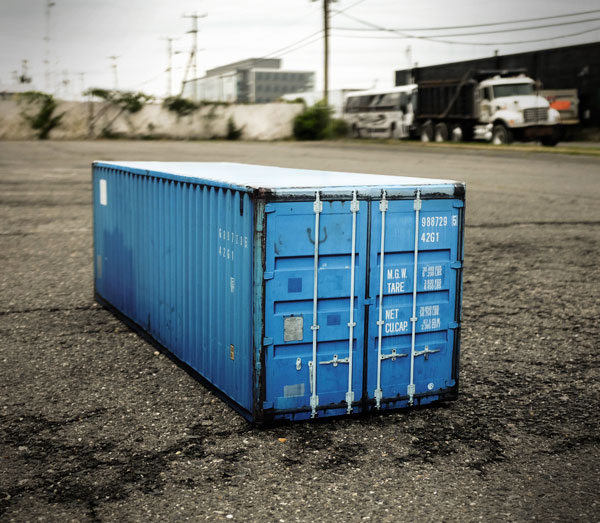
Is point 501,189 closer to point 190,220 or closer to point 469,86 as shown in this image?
point 190,220

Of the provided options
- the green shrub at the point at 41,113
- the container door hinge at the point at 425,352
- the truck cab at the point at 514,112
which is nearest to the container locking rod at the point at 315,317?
the container door hinge at the point at 425,352

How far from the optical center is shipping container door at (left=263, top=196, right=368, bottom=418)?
515cm

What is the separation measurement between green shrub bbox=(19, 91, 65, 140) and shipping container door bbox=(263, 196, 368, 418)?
6157cm

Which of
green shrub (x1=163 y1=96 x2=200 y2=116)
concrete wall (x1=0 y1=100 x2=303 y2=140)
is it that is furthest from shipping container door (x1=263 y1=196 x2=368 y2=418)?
green shrub (x1=163 y1=96 x2=200 y2=116)

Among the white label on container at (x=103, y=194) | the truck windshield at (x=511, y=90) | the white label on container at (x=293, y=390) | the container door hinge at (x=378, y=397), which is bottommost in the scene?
the container door hinge at (x=378, y=397)

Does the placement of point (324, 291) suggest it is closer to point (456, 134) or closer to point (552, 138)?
point (552, 138)

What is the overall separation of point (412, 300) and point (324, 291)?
0.73 meters

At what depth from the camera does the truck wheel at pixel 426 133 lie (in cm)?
4188

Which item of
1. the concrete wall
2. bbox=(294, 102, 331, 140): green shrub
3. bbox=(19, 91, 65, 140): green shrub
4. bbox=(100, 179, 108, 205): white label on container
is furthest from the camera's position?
bbox=(19, 91, 65, 140): green shrub

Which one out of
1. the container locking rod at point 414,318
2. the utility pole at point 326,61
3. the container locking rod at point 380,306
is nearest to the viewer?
the container locking rod at point 380,306

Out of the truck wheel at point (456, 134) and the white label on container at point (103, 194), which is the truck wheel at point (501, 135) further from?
the white label on container at point (103, 194)

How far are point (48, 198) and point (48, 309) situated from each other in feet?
34.7

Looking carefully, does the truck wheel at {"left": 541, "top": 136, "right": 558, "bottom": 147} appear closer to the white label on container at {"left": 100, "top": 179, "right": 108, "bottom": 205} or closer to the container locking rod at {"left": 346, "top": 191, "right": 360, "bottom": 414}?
the white label on container at {"left": 100, "top": 179, "right": 108, "bottom": 205}

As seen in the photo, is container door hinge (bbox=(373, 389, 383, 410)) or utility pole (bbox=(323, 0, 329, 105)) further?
utility pole (bbox=(323, 0, 329, 105))
